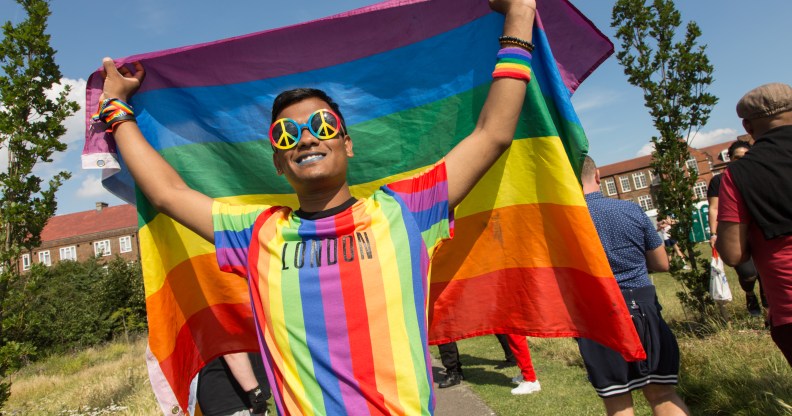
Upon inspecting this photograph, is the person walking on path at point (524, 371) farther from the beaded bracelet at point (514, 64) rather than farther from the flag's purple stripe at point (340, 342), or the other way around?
the flag's purple stripe at point (340, 342)

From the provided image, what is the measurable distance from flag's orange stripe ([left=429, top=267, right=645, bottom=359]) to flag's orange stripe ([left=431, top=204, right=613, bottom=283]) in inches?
1.7

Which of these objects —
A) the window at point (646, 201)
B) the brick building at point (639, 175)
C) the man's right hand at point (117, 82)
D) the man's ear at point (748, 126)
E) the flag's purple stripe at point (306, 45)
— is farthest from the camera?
the window at point (646, 201)

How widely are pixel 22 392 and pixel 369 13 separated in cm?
1330

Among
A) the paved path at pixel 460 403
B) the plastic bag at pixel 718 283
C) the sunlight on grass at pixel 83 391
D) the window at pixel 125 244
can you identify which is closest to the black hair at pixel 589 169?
the paved path at pixel 460 403

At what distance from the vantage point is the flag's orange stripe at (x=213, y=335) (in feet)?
8.37

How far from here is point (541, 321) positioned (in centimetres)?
243

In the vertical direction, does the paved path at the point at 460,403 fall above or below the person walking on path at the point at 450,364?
below

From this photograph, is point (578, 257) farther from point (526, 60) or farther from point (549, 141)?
point (526, 60)

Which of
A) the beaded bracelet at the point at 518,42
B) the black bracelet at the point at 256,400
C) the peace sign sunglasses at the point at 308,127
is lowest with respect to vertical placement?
the black bracelet at the point at 256,400

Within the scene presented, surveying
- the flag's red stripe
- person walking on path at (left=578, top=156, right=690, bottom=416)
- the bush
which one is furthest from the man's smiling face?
the bush

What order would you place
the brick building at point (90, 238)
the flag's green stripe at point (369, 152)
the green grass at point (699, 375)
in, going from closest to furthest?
1. the flag's green stripe at point (369, 152)
2. the green grass at point (699, 375)
3. the brick building at point (90, 238)

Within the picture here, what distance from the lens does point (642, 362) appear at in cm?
328

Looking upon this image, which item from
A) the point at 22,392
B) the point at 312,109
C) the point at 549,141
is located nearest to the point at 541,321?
the point at 549,141

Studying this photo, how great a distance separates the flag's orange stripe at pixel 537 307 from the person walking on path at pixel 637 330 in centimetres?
112
